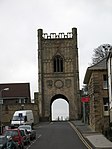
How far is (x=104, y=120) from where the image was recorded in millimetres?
53969

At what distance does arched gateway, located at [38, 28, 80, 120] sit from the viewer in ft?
350

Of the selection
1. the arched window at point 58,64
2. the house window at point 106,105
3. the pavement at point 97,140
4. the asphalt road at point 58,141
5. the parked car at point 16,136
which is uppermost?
the arched window at point 58,64

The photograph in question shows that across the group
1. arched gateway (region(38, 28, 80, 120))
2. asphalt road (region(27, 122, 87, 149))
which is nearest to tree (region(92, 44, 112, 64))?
arched gateway (region(38, 28, 80, 120))

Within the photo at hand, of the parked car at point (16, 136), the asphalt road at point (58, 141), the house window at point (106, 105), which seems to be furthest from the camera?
the house window at point (106, 105)

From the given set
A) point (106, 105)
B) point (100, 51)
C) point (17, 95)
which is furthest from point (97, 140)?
point (17, 95)

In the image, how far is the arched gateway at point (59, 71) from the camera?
4203 inches

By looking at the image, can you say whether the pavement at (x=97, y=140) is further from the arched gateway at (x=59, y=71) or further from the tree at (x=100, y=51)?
the arched gateway at (x=59, y=71)

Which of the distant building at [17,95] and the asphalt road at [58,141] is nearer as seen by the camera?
the asphalt road at [58,141]

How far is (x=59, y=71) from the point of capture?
4264 inches

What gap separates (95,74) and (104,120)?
5.33m

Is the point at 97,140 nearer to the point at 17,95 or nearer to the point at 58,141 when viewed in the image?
the point at 58,141

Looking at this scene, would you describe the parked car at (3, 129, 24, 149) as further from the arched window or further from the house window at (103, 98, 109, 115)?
the arched window

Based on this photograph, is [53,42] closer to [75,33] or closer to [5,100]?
[75,33]

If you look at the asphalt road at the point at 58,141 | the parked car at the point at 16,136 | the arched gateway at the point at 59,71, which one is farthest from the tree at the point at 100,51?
the parked car at the point at 16,136
